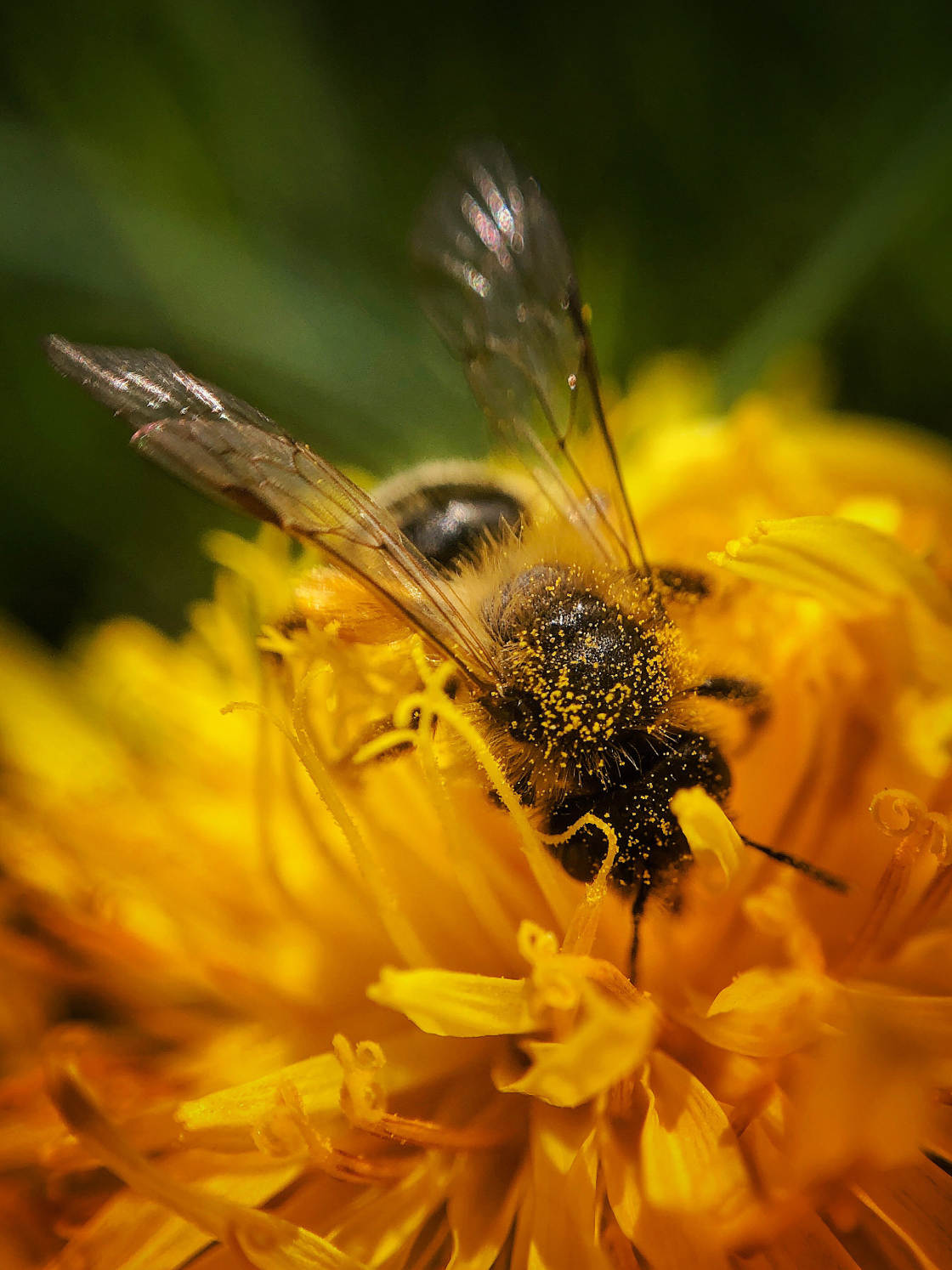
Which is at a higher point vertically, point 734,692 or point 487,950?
point 734,692

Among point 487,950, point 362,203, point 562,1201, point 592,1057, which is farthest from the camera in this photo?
point 362,203

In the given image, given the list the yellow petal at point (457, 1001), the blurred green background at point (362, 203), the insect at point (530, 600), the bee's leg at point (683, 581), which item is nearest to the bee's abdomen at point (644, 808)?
the insect at point (530, 600)

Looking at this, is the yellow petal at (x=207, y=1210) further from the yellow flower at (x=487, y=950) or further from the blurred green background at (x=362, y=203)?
the blurred green background at (x=362, y=203)

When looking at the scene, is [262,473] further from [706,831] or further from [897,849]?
[897,849]

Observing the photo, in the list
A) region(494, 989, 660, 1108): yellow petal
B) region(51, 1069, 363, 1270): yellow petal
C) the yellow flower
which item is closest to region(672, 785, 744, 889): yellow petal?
the yellow flower

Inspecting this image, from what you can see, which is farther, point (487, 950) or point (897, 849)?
point (487, 950)

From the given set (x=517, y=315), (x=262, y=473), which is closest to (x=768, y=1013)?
(x=262, y=473)

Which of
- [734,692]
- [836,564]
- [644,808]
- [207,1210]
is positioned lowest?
[207,1210]

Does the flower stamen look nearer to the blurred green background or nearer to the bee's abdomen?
the bee's abdomen
